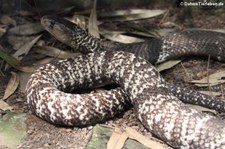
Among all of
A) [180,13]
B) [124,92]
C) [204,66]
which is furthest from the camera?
[180,13]

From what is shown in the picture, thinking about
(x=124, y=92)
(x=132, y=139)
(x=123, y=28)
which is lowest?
(x=132, y=139)

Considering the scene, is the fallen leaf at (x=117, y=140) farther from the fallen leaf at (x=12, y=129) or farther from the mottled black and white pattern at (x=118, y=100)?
the fallen leaf at (x=12, y=129)

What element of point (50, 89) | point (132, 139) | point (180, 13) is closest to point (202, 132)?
point (132, 139)

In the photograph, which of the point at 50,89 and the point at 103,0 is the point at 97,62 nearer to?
the point at 50,89

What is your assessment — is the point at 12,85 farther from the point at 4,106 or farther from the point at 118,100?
the point at 118,100

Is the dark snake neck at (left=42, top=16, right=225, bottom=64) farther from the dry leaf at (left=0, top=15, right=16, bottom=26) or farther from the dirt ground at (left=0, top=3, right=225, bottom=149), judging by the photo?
the dry leaf at (left=0, top=15, right=16, bottom=26)

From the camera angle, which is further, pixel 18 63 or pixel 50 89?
pixel 18 63

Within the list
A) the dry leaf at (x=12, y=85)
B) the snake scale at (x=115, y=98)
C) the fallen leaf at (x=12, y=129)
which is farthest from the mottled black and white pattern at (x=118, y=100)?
the dry leaf at (x=12, y=85)
